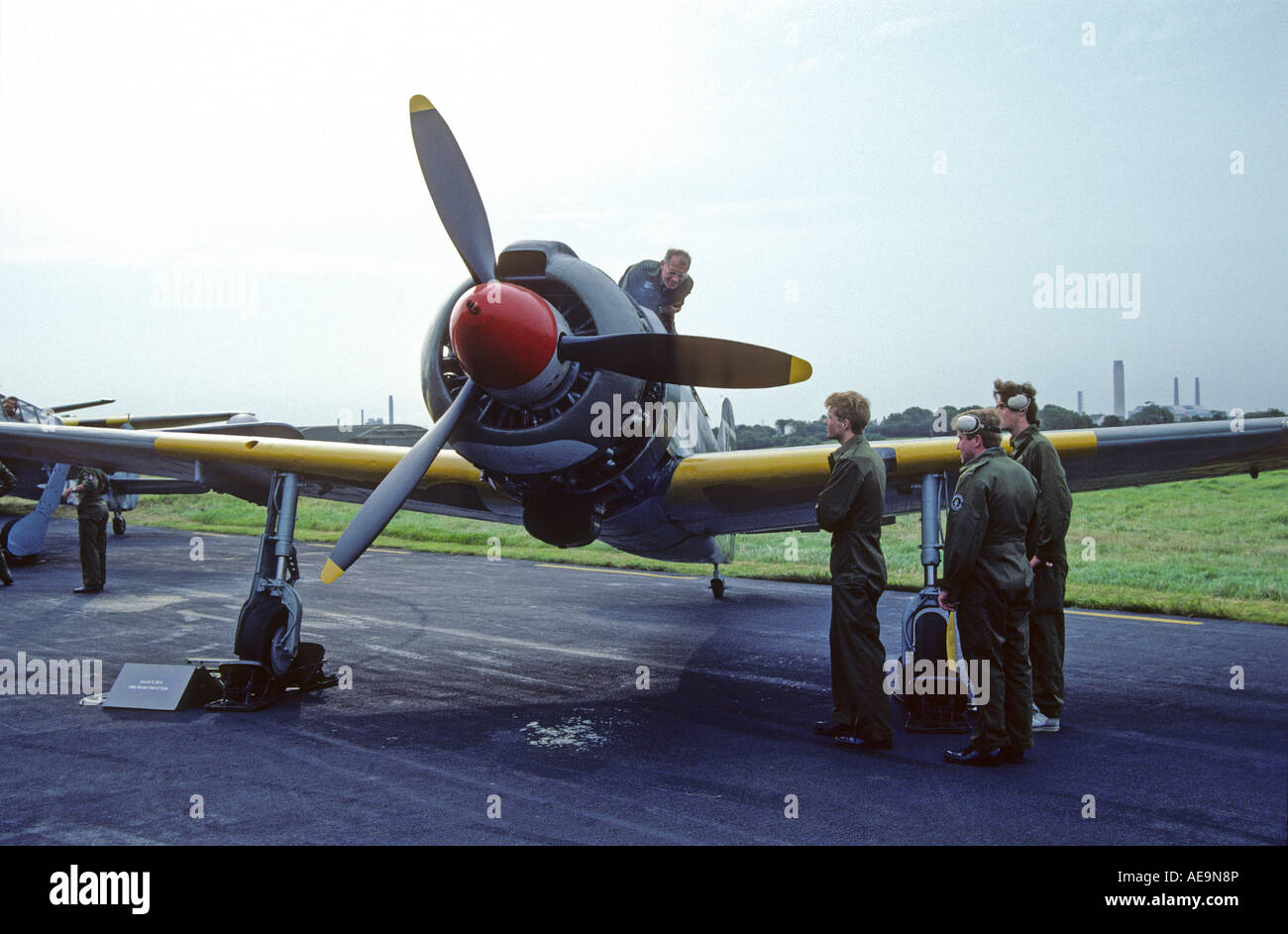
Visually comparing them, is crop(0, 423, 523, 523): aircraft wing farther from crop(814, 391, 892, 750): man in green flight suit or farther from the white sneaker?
the white sneaker

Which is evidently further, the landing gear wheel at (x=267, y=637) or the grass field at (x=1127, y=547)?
the grass field at (x=1127, y=547)

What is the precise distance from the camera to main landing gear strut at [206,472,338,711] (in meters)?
6.78

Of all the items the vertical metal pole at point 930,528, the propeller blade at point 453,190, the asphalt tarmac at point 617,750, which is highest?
the propeller blade at point 453,190

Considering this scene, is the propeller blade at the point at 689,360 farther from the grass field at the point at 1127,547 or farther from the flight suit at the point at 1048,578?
the grass field at the point at 1127,547

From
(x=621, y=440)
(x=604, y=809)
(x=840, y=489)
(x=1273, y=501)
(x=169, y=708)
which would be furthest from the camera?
(x=1273, y=501)

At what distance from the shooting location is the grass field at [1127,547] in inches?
486

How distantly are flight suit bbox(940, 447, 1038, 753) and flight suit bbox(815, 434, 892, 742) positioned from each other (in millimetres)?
465

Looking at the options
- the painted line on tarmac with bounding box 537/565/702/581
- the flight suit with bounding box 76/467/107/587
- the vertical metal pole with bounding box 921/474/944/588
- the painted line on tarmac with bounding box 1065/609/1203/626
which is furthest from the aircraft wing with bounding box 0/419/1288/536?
the painted line on tarmac with bounding box 537/565/702/581

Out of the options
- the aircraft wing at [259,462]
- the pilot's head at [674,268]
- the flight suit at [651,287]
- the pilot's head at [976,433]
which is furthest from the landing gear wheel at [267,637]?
the pilot's head at [976,433]

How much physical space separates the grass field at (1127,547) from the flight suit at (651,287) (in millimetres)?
7950
